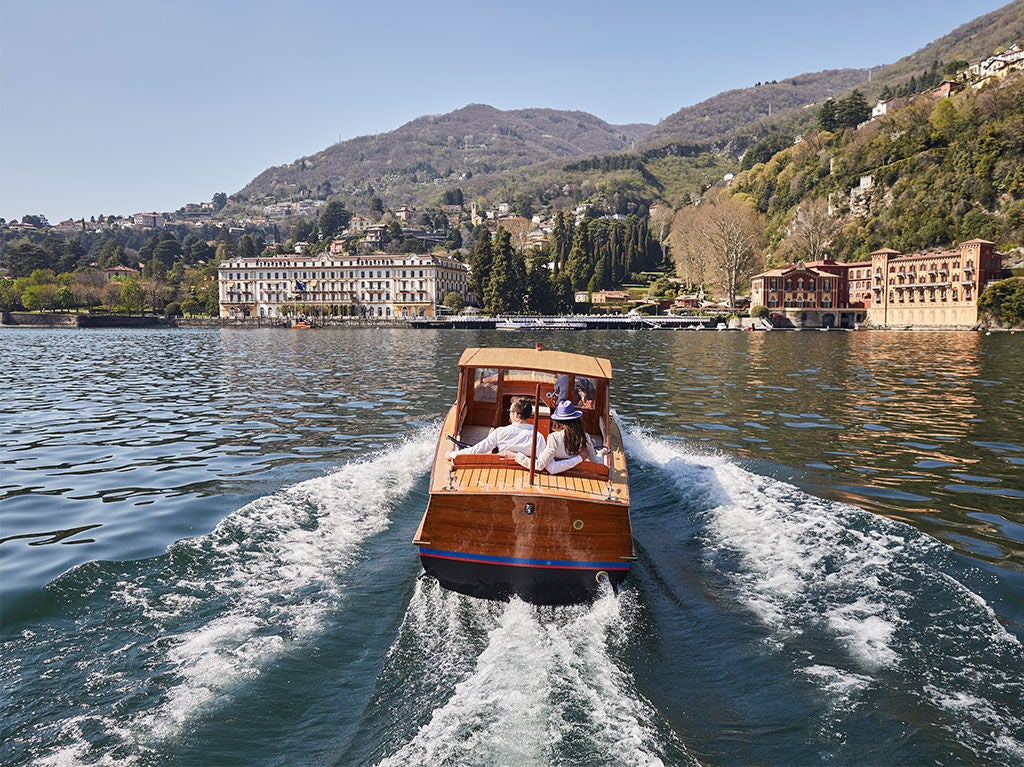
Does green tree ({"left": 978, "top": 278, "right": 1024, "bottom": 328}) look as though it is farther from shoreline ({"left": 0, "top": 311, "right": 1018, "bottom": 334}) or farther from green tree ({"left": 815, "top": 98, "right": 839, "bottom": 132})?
green tree ({"left": 815, "top": 98, "right": 839, "bottom": 132})

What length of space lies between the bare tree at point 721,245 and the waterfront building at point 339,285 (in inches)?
1945

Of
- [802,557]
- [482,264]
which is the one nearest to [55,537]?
[802,557]

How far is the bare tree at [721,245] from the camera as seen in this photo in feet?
399

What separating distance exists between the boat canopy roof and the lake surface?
2.94m

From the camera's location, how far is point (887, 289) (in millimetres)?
106062

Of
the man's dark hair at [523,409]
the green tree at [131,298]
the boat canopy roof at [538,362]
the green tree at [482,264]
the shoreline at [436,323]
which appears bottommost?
the man's dark hair at [523,409]

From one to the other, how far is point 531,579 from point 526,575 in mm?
81

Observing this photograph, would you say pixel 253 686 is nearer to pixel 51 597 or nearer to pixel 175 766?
pixel 175 766

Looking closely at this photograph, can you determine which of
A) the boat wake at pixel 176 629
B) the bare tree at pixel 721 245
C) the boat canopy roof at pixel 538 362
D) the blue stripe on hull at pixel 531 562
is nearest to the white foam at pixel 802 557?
the blue stripe on hull at pixel 531 562

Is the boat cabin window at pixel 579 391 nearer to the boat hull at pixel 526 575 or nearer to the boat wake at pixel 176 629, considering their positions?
the boat wake at pixel 176 629

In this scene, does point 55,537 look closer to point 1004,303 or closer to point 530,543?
point 530,543

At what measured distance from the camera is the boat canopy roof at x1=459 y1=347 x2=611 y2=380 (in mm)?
10445

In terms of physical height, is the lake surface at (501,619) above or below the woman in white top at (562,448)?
below

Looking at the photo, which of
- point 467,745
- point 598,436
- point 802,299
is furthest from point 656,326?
point 467,745
